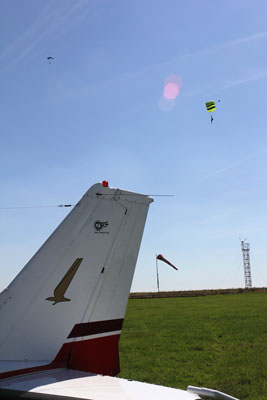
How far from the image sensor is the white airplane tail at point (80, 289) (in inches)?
201

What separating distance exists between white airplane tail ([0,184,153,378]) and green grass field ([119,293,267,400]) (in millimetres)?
5650

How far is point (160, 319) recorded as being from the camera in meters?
25.7

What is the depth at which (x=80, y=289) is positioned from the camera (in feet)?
18.0

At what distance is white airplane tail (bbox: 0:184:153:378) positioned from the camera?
5.11 m

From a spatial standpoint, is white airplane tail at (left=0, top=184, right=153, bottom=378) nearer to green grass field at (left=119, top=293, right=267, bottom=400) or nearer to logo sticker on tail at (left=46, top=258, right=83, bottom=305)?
logo sticker on tail at (left=46, top=258, right=83, bottom=305)

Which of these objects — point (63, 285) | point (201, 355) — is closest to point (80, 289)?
point (63, 285)

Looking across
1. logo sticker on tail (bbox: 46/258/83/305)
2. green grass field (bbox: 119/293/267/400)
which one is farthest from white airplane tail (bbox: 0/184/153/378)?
green grass field (bbox: 119/293/267/400)

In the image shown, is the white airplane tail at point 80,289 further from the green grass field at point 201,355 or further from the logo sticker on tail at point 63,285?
the green grass field at point 201,355

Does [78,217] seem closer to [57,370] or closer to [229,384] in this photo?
[57,370]

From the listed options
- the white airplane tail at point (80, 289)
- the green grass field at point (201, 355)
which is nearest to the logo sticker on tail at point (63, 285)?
the white airplane tail at point (80, 289)

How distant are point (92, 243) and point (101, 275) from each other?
500 mm

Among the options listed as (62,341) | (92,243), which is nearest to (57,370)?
(62,341)

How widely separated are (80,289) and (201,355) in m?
10.2

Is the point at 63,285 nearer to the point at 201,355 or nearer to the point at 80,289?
the point at 80,289
